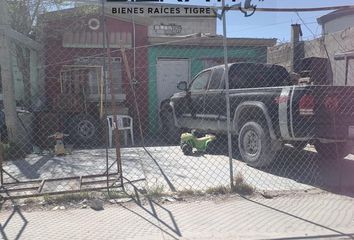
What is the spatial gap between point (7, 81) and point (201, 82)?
164 inches

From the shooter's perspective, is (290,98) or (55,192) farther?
(290,98)

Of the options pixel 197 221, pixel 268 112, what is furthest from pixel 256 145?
pixel 197 221

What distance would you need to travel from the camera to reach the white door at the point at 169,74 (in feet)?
48.0

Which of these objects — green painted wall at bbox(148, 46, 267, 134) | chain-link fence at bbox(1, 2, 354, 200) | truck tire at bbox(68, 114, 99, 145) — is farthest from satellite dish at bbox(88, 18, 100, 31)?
truck tire at bbox(68, 114, 99, 145)

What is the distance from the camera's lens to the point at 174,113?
38.1 feet

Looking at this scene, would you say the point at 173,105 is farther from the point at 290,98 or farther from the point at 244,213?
the point at 244,213

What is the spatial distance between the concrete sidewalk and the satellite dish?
8942mm

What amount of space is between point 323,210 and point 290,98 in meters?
2.02

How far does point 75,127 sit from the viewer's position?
11.8 m

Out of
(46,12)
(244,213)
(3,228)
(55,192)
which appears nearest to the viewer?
(3,228)

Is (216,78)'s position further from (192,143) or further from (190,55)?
(190,55)

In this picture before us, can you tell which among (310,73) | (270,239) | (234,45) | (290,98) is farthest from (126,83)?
(270,239)

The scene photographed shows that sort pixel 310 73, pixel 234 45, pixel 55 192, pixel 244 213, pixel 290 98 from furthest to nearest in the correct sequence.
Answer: pixel 234 45
pixel 310 73
pixel 290 98
pixel 55 192
pixel 244 213

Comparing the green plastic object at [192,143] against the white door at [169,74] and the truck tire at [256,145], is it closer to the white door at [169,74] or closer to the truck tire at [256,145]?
the truck tire at [256,145]
